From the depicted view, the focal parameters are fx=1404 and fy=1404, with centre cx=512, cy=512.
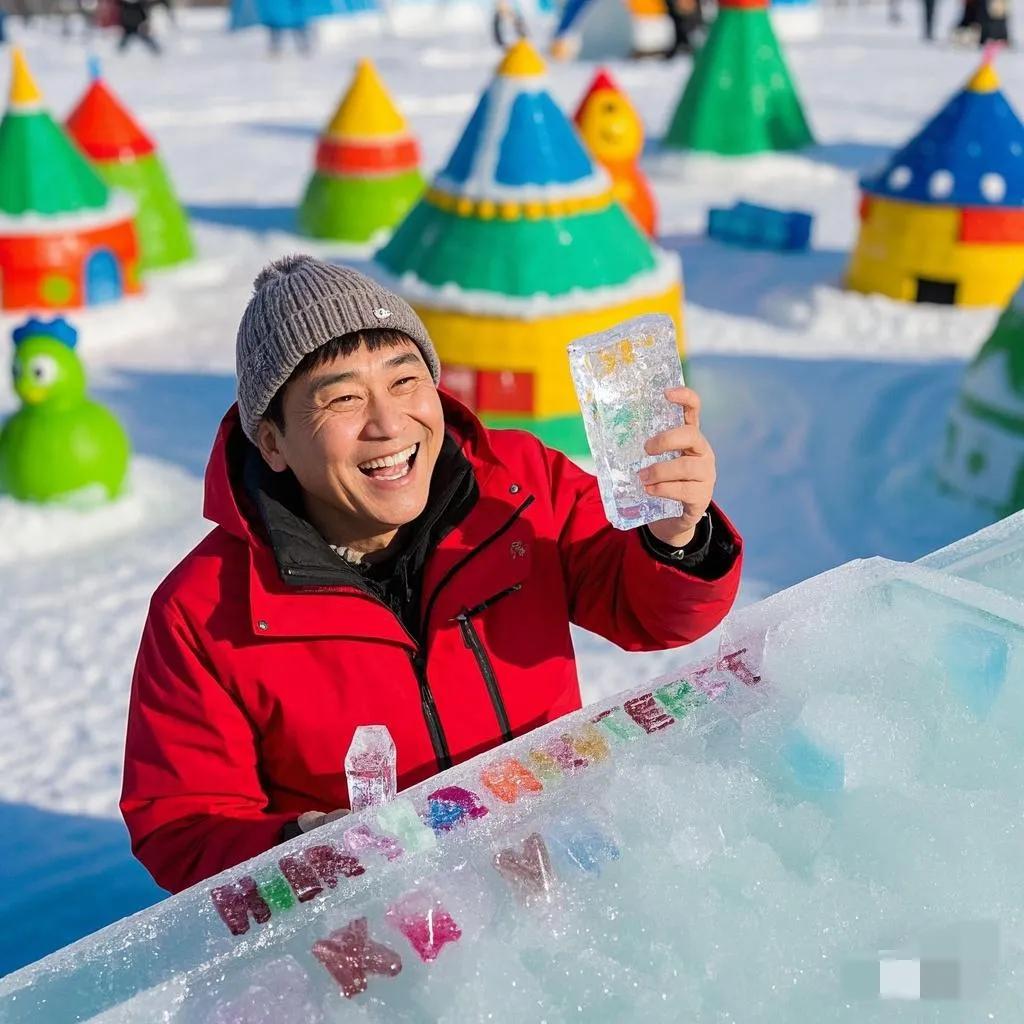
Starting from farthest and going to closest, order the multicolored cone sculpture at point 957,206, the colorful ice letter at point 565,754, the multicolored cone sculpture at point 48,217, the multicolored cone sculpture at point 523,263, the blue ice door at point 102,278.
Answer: the blue ice door at point 102,278 < the multicolored cone sculpture at point 48,217 < the multicolored cone sculpture at point 957,206 < the multicolored cone sculpture at point 523,263 < the colorful ice letter at point 565,754

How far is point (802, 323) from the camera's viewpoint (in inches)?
283

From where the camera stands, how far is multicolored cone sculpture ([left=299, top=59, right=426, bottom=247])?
852 cm

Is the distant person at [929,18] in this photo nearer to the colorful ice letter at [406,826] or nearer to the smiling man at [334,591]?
the smiling man at [334,591]

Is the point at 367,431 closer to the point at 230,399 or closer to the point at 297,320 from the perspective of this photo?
the point at 297,320

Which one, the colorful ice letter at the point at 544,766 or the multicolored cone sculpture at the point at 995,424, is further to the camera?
the multicolored cone sculpture at the point at 995,424

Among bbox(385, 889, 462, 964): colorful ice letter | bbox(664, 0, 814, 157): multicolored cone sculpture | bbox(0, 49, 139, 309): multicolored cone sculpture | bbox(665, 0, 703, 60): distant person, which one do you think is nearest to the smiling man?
bbox(385, 889, 462, 964): colorful ice letter

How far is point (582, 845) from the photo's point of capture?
5.73 feet

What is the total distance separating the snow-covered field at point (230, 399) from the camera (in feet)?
11.9

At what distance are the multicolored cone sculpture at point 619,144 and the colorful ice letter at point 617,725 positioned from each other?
20.5 ft

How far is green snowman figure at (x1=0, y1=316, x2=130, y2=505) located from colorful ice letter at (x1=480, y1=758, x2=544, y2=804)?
3651mm

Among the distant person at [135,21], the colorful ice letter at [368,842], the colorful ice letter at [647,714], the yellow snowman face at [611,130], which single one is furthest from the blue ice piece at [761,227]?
the distant person at [135,21]

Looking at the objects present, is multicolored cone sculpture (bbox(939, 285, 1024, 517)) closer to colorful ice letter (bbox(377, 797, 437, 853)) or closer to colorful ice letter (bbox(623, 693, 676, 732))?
colorful ice letter (bbox(623, 693, 676, 732))

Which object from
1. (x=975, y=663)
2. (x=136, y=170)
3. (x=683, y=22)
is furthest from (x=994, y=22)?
(x=975, y=663)

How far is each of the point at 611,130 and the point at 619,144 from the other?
0.29 ft
